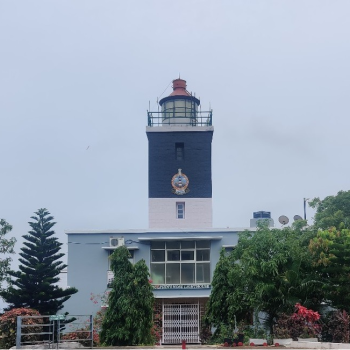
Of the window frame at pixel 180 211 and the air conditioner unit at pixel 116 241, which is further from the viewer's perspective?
the window frame at pixel 180 211

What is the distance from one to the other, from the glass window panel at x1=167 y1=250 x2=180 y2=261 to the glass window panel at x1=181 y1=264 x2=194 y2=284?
0.38 m

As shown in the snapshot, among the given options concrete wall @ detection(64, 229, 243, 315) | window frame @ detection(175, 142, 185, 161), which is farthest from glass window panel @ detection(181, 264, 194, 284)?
window frame @ detection(175, 142, 185, 161)

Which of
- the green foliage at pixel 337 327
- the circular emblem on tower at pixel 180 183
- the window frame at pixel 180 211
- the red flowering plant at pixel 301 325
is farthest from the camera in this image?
the circular emblem on tower at pixel 180 183

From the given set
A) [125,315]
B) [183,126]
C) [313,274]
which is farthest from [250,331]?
[183,126]

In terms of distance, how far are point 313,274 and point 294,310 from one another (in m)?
1.72

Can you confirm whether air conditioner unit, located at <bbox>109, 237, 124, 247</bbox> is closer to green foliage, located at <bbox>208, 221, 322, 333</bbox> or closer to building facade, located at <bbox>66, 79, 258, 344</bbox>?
building facade, located at <bbox>66, 79, 258, 344</bbox>

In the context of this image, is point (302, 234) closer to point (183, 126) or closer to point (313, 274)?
point (313, 274)

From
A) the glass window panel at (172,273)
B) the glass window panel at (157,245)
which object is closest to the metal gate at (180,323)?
the glass window panel at (172,273)

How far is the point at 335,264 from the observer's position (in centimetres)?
1912

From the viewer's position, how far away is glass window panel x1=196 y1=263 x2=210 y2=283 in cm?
2486

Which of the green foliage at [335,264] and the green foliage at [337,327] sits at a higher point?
the green foliage at [335,264]

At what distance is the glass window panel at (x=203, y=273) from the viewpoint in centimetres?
2486

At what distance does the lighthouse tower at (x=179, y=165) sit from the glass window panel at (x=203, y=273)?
8.96 feet

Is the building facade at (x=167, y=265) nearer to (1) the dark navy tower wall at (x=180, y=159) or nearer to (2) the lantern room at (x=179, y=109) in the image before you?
(1) the dark navy tower wall at (x=180, y=159)
